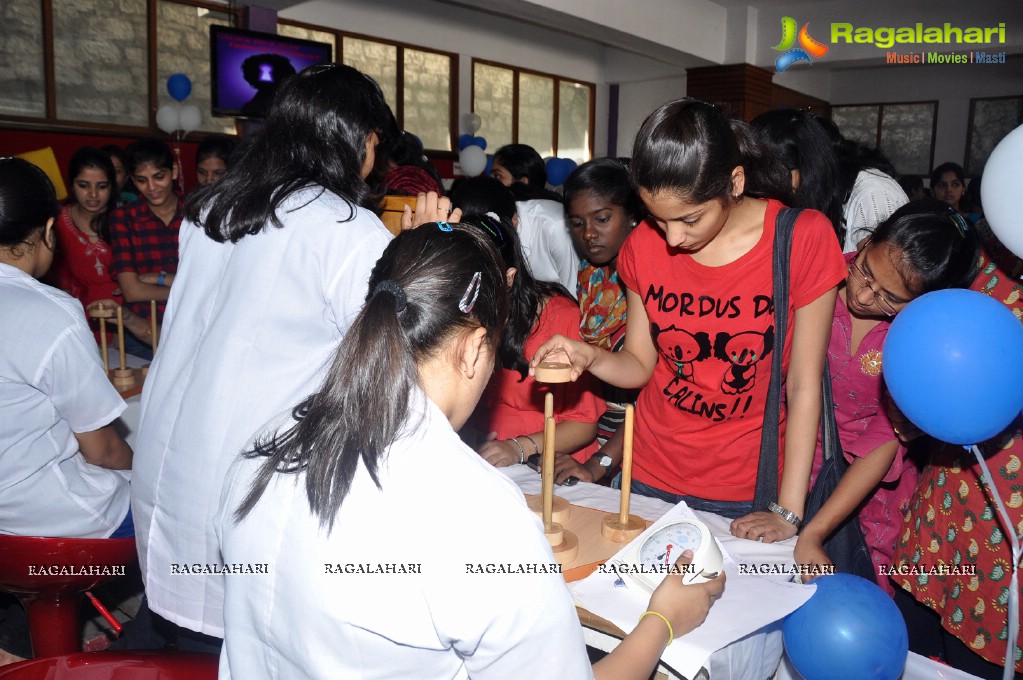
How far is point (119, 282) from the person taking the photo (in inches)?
141

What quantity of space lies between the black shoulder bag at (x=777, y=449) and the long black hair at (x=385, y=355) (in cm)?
75

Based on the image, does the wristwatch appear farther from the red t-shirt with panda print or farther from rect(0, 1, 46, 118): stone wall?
rect(0, 1, 46, 118): stone wall

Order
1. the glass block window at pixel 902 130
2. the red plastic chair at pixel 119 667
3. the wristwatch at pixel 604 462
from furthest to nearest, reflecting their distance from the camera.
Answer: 1. the glass block window at pixel 902 130
2. the wristwatch at pixel 604 462
3. the red plastic chair at pixel 119 667

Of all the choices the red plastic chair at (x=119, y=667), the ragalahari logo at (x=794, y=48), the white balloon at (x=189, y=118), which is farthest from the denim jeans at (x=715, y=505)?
the ragalahari logo at (x=794, y=48)

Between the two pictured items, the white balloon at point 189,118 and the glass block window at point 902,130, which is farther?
the glass block window at point 902,130

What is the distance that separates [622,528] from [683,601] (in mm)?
343

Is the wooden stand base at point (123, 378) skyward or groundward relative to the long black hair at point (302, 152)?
groundward

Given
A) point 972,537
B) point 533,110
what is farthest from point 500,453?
point 533,110

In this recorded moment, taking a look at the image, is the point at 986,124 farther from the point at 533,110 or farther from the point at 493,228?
the point at 493,228

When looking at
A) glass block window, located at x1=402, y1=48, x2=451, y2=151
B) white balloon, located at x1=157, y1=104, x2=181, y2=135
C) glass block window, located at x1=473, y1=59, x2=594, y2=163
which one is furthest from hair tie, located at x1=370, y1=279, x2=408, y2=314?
glass block window, located at x1=473, y1=59, x2=594, y2=163

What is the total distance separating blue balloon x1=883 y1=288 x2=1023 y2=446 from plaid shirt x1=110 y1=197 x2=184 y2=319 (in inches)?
126

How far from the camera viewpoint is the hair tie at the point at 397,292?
33.4 inches

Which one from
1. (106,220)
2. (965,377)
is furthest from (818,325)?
(106,220)

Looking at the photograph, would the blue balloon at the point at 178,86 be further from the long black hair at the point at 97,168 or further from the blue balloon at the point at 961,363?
the blue balloon at the point at 961,363
